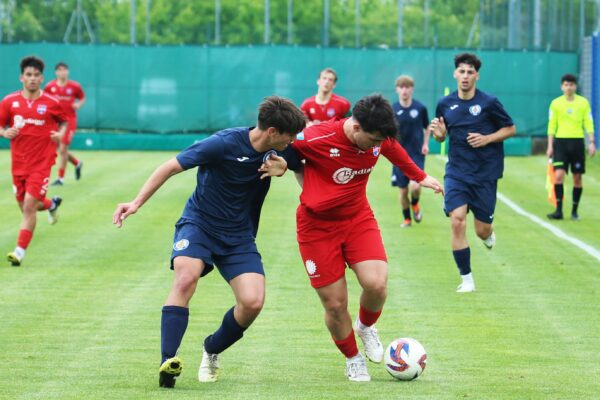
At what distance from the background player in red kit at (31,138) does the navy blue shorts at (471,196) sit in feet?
15.1

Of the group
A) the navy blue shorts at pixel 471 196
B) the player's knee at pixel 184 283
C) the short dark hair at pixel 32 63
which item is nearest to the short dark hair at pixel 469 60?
the navy blue shorts at pixel 471 196

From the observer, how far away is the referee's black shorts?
20.2 meters

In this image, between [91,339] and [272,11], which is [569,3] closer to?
[272,11]

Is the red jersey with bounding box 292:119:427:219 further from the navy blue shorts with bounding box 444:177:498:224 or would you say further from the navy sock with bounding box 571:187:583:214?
the navy sock with bounding box 571:187:583:214

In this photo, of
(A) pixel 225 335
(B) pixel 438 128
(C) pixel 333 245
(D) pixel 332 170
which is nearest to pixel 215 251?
(A) pixel 225 335

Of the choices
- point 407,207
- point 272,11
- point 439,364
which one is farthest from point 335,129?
point 272,11

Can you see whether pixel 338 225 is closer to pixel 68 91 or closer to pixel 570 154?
pixel 570 154

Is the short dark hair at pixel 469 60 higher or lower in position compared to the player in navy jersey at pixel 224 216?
higher

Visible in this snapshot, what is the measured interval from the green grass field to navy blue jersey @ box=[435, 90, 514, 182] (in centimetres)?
114

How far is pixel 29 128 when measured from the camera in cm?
Answer: 1463

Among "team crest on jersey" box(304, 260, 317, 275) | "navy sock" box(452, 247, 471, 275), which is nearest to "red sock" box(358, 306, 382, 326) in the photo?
"team crest on jersey" box(304, 260, 317, 275)

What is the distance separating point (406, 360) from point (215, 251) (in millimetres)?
1390

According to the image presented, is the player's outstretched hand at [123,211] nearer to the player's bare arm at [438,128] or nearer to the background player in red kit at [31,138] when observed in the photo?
the player's bare arm at [438,128]

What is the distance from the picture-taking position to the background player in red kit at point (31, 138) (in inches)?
567
